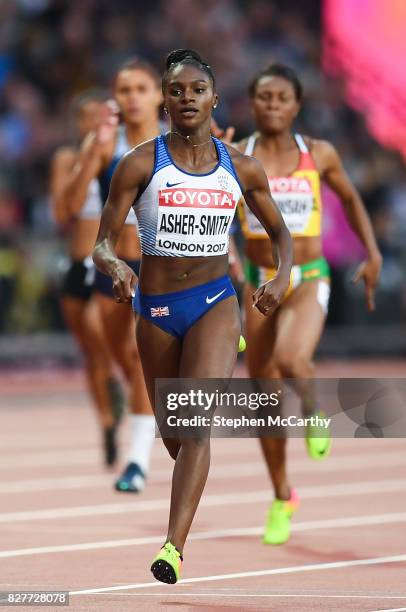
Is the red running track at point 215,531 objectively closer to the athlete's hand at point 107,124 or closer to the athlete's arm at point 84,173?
the athlete's arm at point 84,173

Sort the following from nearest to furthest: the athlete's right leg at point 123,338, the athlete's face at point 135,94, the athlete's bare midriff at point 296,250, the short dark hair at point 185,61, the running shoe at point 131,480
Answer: the short dark hair at point 185,61 < the athlete's bare midriff at point 296,250 < the running shoe at point 131,480 < the athlete's face at point 135,94 < the athlete's right leg at point 123,338

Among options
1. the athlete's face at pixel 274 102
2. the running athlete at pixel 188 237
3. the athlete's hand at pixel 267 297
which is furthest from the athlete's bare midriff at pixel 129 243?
the athlete's hand at pixel 267 297

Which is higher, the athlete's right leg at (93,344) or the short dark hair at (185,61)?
the short dark hair at (185,61)

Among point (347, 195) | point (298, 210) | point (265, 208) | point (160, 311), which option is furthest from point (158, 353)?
point (347, 195)

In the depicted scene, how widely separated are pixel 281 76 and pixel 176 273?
8.97ft

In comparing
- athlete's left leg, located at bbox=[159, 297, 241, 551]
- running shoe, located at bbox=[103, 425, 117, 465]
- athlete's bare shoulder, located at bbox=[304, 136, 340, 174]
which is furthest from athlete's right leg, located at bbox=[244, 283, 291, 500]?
running shoe, located at bbox=[103, 425, 117, 465]

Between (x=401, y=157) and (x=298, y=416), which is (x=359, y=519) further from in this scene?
(x=401, y=157)

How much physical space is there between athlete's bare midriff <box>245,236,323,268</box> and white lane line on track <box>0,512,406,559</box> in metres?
1.58

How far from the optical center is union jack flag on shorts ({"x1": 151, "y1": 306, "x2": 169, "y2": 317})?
7469 mm

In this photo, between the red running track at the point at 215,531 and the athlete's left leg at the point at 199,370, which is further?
the red running track at the point at 215,531

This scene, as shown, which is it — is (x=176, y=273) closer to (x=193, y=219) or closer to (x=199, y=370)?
(x=193, y=219)

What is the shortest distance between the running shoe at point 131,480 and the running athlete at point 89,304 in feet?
6.24

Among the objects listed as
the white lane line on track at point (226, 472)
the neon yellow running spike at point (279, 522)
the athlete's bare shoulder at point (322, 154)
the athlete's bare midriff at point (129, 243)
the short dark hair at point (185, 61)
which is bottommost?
the white lane line on track at point (226, 472)

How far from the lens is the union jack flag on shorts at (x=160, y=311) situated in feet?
24.5
